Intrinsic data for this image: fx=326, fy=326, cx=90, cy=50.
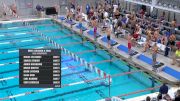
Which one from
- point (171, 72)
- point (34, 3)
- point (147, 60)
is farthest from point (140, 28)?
point (34, 3)

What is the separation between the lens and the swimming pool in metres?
14.1

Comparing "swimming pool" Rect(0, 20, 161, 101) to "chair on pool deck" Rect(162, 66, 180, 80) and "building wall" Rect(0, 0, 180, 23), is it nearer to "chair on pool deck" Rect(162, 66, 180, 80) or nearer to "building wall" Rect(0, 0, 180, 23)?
"chair on pool deck" Rect(162, 66, 180, 80)

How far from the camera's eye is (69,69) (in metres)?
16.6

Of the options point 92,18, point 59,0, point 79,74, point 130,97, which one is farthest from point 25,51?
point 59,0

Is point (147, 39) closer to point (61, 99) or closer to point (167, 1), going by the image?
point (167, 1)

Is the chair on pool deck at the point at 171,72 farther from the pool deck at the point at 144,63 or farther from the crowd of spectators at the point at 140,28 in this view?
the crowd of spectators at the point at 140,28

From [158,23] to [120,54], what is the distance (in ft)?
16.2

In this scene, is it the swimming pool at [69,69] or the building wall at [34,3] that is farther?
the building wall at [34,3]
